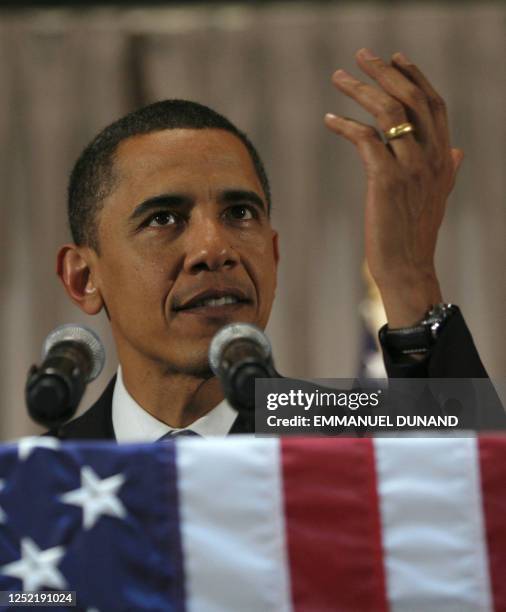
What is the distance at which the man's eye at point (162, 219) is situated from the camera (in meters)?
1.83

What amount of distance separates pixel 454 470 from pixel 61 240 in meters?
3.13

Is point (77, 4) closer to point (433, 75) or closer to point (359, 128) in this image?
point (433, 75)

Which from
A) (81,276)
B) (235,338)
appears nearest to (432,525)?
(235,338)

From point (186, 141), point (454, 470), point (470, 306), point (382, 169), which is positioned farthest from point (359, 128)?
point (470, 306)

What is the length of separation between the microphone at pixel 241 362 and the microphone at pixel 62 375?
17 cm

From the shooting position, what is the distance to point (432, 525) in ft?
3.91

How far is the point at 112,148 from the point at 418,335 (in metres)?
0.72

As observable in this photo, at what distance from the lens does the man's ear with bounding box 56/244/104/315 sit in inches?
78.5

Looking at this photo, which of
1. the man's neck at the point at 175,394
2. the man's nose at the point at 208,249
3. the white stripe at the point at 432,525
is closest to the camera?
the white stripe at the point at 432,525

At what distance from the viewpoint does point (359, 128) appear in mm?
1581

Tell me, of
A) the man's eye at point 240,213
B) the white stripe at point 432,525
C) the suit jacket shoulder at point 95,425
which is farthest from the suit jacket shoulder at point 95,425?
the white stripe at point 432,525

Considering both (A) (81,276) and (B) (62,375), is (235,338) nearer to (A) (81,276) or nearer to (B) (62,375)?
(B) (62,375)

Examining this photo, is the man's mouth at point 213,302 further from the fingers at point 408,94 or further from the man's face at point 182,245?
the fingers at point 408,94

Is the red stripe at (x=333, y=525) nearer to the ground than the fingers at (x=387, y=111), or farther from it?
nearer to the ground
